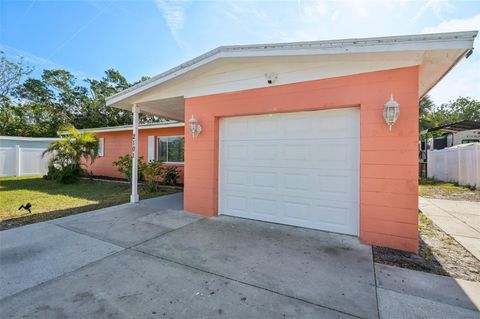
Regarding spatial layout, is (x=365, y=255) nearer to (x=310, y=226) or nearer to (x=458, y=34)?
(x=310, y=226)

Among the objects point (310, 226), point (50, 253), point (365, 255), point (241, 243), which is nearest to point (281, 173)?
point (310, 226)

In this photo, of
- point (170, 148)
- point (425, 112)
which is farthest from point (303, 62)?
point (425, 112)

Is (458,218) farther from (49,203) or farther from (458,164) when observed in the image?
(49,203)

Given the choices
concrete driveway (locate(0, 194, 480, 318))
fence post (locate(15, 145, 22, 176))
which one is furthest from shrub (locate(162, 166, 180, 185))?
fence post (locate(15, 145, 22, 176))

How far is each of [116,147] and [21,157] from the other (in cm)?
678

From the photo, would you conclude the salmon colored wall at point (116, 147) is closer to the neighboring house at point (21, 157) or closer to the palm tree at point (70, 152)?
the palm tree at point (70, 152)

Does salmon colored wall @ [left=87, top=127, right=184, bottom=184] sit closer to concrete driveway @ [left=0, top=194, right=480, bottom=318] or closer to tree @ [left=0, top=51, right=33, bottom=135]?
concrete driveway @ [left=0, top=194, right=480, bottom=318]

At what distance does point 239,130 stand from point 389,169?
9.82 feet

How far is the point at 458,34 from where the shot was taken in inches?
114

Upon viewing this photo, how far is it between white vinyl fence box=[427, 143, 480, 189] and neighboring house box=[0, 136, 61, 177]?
72.7 feet

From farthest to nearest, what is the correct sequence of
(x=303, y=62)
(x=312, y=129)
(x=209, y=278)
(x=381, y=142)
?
(x=312, y=129) < (x=303, y=62) < (x=381, y=142) < (x=209, y=278)

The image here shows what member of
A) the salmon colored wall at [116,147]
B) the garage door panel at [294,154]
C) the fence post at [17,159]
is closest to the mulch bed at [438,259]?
the garage door panel at [294,154]

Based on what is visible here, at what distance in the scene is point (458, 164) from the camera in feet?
33.8

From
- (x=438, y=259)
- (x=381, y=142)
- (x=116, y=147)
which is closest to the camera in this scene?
(x=438, y=259)
